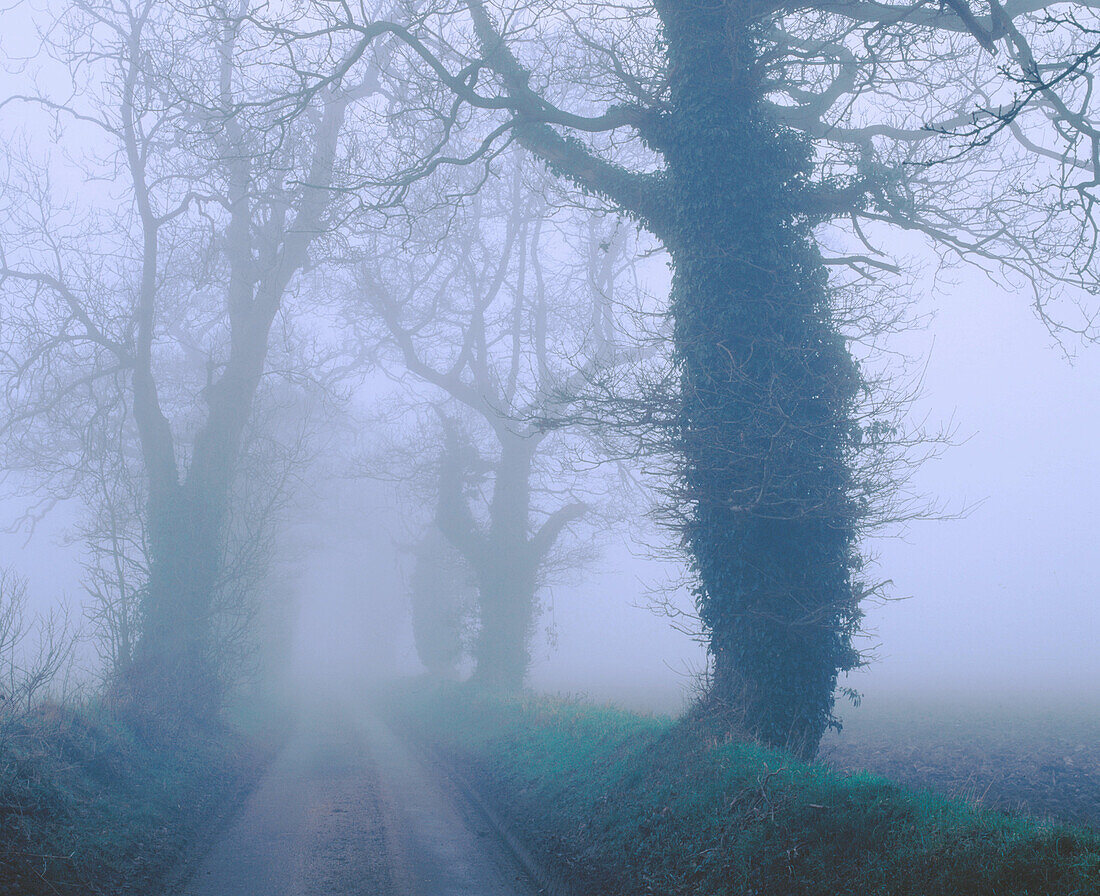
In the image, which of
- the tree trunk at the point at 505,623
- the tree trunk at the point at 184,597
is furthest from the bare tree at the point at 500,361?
the tree trunk at the point at 184,597

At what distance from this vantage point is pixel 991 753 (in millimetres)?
12211

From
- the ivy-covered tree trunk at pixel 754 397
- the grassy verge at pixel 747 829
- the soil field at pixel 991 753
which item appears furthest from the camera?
the ivy-covered tree trunk at pixel 754 397

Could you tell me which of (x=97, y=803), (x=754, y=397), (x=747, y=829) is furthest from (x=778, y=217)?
(x=97, y=803)

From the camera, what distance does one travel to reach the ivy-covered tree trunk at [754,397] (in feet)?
28.5

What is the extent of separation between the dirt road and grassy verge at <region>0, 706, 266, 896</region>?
0.53 meters

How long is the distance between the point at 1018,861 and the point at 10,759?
847 centimetres

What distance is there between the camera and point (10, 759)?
7.01 m

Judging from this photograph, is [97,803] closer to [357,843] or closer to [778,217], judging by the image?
[357,843]

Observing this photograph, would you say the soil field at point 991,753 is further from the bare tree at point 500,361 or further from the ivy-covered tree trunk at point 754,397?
the bare tree at point 500,361

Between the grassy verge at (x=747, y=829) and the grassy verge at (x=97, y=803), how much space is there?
12.5 feet

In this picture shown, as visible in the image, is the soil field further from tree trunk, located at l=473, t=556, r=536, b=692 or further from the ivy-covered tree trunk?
tree trunk, located at l=473, t=556, r=536, b=692

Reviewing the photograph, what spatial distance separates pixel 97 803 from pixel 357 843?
9.29 ft

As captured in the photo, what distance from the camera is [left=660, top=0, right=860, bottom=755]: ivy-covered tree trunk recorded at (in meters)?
8.70

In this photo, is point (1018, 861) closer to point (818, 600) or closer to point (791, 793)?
point (791, 793)
